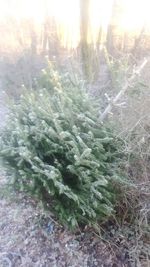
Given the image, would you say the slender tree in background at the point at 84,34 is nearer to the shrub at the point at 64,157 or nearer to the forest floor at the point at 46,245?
the shrub at the point at 64,157

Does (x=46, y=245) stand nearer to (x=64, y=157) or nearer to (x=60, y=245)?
(x=60, y=245)

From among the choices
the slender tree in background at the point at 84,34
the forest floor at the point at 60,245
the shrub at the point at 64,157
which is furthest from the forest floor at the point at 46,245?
the slender tree in background at the point at 84,34

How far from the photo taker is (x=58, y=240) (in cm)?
329

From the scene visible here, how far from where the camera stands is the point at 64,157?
9.58ft

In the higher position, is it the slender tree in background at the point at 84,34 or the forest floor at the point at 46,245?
the slender tree in background at the point at 84,34

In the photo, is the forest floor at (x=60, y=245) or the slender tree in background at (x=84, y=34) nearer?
the forest floor at (x=60, y=245)

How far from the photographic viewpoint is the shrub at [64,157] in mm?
2740

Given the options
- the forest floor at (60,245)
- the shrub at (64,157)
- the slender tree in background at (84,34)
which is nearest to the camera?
the shrub at (64,157)

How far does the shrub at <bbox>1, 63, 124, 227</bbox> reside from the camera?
2.74 meters

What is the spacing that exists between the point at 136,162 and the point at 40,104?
1.11 meters

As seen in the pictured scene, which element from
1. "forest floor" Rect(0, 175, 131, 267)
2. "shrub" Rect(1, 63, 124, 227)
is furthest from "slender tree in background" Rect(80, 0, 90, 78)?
"forest floor" Rect(0, 175, 131, 267)

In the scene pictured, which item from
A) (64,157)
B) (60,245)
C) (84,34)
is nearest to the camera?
(64,157)

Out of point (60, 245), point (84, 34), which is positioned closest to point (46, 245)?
point (60, 245)

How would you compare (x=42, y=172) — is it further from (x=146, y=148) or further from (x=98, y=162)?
(x=146, y=148)
